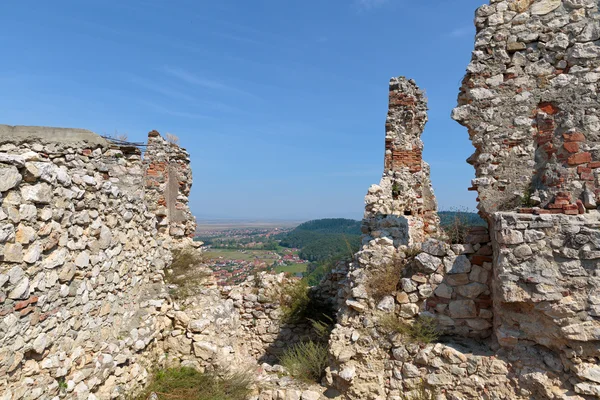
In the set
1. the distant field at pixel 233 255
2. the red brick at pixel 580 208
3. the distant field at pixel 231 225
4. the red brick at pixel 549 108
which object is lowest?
the distant field at pixel 231 225

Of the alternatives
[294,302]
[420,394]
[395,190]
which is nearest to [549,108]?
[420,394]

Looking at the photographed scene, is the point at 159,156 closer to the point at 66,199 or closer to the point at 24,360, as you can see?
the point at 66,199

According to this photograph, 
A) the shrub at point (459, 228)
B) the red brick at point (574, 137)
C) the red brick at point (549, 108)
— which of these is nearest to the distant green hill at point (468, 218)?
Result: the shrub at point (459, 228)

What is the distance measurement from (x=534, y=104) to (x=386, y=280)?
290 centimetres

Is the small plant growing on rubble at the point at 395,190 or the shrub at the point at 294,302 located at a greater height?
the small plant growing on rubble at the point at 395,190

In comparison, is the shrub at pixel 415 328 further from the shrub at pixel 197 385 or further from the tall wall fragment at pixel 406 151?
the tall wall fragment at pixel 406 151

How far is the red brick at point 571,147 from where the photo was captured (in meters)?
4.00

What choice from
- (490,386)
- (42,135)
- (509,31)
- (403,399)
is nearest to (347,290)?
(403,399)

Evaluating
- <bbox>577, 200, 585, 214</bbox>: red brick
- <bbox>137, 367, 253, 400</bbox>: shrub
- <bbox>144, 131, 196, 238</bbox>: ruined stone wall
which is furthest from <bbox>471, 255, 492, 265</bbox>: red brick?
<bbox>144, 131, 196, 238</bbox>: ruined stone wall

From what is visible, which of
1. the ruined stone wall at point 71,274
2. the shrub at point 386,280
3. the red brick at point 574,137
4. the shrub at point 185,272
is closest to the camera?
the ruined stone wall at point 71,274

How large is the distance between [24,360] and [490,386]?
4.71m

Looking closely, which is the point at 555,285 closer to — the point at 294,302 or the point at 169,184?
the point at 294,302

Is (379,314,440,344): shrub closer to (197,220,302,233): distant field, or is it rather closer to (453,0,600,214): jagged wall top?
(453,0,600,214): jagged wall top

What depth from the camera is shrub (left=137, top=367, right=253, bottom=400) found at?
4516 mm
